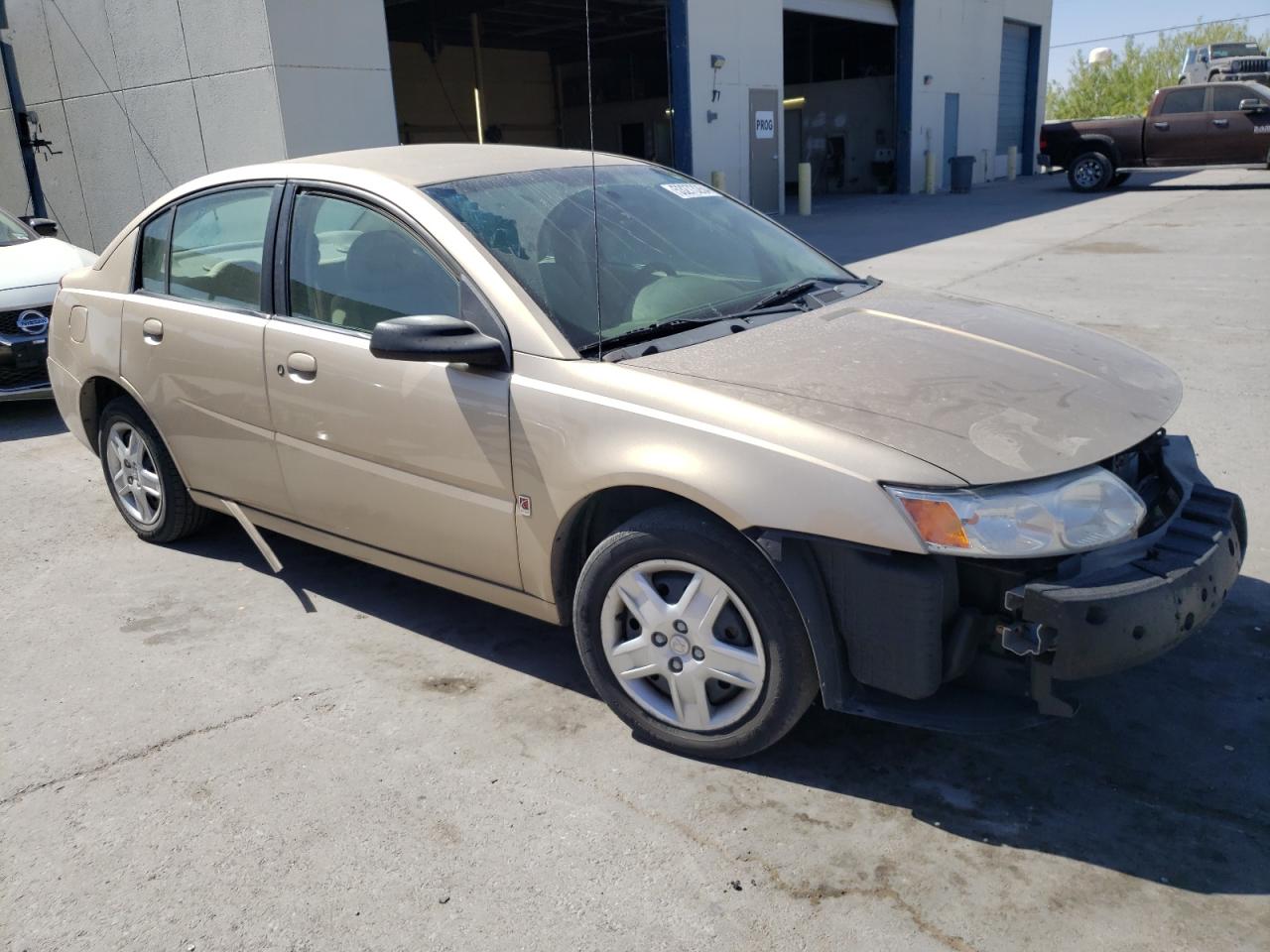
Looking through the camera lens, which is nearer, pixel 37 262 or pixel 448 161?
pixel 448 161

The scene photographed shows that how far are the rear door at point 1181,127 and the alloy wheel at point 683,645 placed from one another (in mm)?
22650

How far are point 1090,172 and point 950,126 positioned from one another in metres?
5.85

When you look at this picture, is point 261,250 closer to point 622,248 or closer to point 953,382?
point 622,248

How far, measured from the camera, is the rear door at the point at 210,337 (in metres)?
3.98

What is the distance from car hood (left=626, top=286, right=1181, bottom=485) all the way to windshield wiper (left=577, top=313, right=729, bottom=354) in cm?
14

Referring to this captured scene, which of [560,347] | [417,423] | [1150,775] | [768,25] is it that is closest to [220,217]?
[417,423]

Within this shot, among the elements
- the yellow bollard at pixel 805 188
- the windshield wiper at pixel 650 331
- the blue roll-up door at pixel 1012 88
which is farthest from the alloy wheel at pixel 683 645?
the blue roll-up door at pixel 1012 88

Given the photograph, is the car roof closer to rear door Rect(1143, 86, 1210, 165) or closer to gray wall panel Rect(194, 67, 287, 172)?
gray wall panel Rect(194, 67, 287, 172)

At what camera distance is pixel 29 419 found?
7762mm

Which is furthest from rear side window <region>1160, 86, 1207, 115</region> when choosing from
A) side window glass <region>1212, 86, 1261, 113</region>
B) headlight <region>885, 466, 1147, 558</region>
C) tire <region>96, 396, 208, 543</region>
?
headlight <region>885, 466, 1147, 558</region>

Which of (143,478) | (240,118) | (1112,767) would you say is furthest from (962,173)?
(1112,767)

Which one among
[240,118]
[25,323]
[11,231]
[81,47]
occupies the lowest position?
[25,323]

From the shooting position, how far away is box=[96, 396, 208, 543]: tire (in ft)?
15.3

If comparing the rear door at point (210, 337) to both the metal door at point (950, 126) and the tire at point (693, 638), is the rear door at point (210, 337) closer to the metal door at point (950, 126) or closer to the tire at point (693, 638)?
the tire at point (693, 638)
